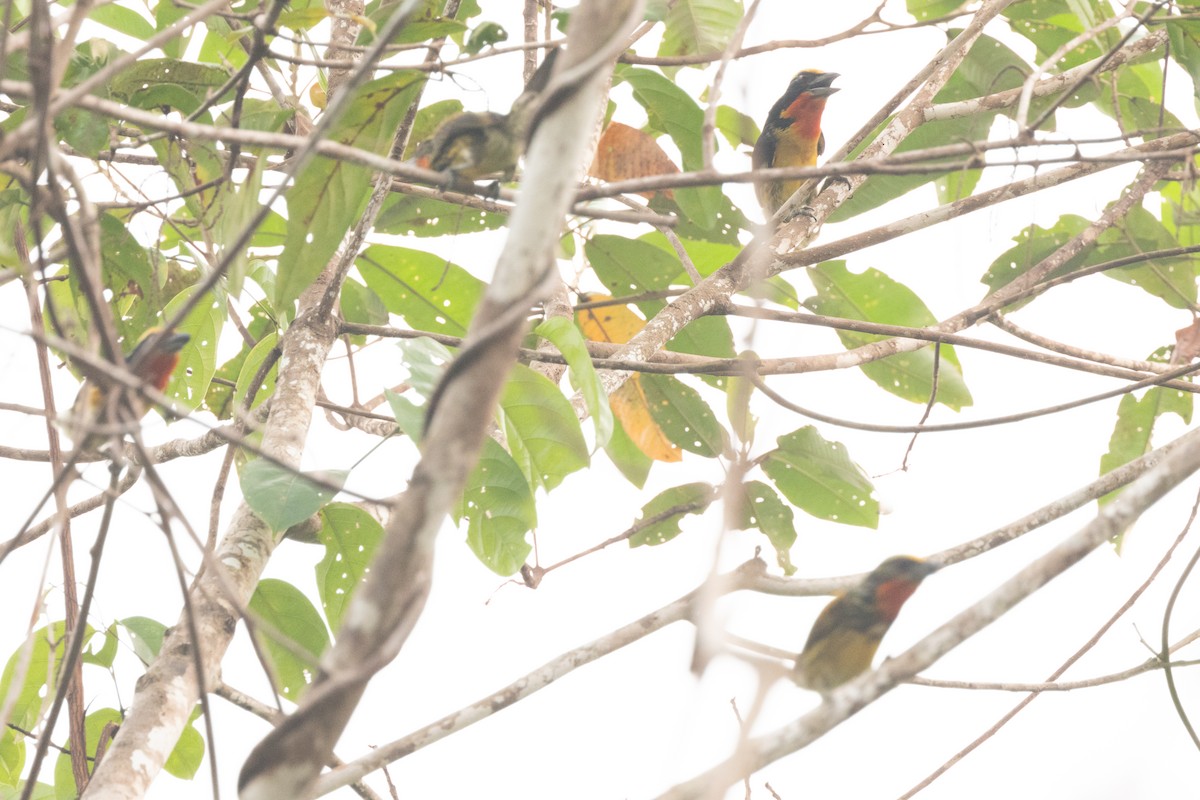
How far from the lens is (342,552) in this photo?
255cm

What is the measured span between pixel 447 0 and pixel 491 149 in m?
0.77

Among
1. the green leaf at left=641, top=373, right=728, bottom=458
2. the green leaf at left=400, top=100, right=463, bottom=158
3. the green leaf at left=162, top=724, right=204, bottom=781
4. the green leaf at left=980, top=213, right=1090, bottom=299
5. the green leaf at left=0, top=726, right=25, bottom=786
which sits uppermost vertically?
the green leaf at left=400, top=100, right=463, bottom=158

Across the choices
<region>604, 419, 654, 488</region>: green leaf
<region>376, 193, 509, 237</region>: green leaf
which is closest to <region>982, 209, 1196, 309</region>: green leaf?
<region>604, 419, 654, 488</region>: green leaf

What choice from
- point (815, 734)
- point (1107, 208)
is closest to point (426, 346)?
point (815, 734)

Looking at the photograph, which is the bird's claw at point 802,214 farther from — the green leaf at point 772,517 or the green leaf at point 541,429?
the green leaf at point 541,429

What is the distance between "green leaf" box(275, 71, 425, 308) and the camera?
1.99 metres

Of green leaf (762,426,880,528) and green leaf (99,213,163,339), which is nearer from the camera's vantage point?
green leaf (99,213,163,339)

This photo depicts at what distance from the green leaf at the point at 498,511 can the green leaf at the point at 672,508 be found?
848 mm

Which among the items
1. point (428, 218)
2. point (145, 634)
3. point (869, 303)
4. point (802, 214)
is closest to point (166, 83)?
point (428, 218)

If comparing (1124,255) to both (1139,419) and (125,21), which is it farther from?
(125,21)

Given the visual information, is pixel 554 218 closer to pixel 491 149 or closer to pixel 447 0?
pixel 491 149

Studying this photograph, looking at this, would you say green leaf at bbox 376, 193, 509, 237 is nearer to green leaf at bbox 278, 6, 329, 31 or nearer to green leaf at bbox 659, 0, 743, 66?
green leaf at bbox 659, 0, 743, 66

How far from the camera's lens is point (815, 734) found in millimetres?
1156

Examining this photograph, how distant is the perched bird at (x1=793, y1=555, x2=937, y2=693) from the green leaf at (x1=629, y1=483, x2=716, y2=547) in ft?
2.68
